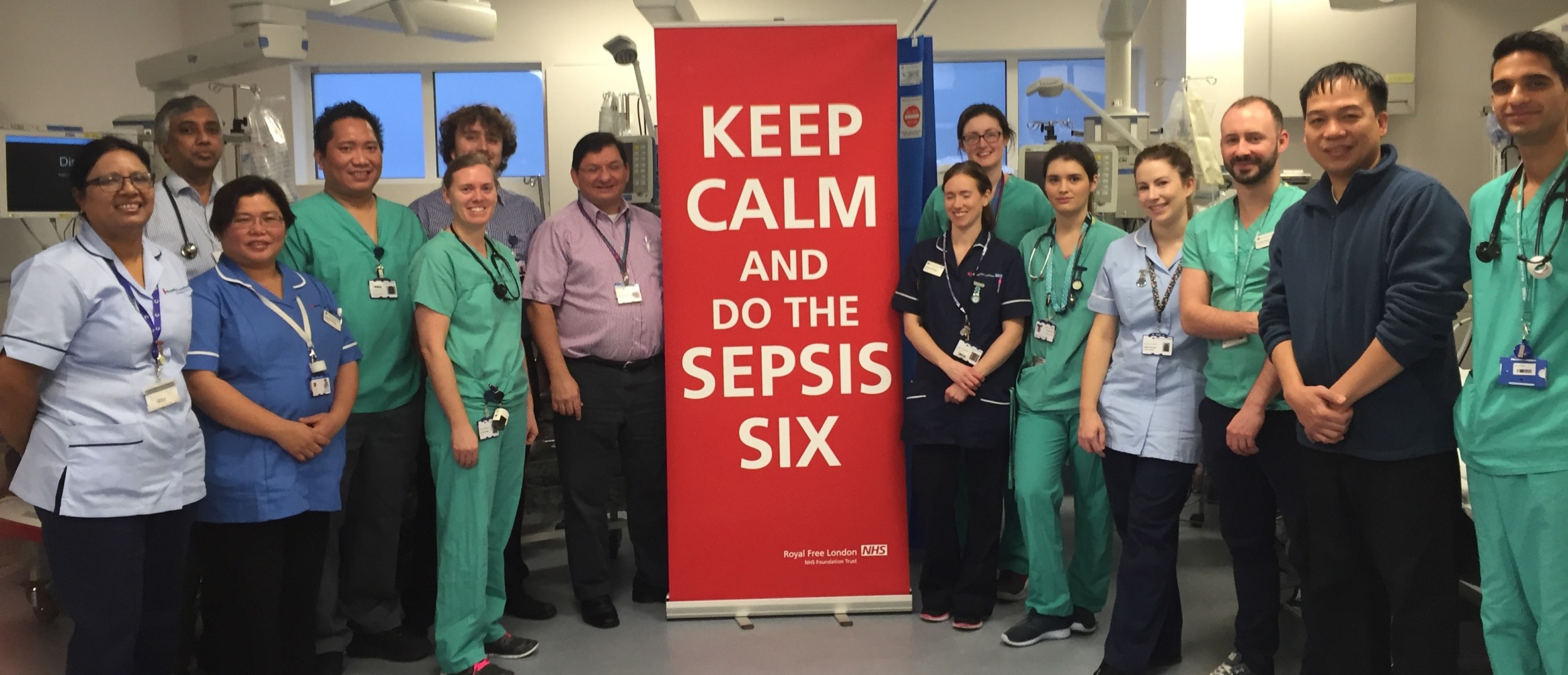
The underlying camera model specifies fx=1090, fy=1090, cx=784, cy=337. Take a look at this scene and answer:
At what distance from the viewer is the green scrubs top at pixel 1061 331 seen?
3.22 metres

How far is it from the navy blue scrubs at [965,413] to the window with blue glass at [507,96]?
528 centimetres

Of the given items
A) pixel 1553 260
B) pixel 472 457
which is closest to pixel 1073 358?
pixel 1553 260

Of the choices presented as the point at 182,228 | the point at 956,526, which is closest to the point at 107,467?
the point at 182,228

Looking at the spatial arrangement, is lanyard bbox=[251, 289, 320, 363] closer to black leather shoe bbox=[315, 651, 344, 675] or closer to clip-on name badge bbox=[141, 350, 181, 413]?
clip-on name badge bbox=[141, 350, 181, 413]

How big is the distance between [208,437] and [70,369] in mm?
370

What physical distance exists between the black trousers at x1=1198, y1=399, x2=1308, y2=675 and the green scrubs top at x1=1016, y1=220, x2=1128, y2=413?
451 mm

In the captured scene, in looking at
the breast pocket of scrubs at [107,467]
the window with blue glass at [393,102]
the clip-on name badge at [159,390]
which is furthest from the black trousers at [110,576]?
the window with blue glass at [393,102]

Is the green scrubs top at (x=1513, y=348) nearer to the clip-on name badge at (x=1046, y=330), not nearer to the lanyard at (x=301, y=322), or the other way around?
the clip-on name badge at (x=1046, y=330)

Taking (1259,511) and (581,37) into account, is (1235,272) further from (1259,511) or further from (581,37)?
(581,37)

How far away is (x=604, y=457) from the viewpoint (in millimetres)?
3553

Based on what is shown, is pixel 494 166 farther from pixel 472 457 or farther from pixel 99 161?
pixel 99 161

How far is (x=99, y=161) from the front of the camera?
2.41 metres

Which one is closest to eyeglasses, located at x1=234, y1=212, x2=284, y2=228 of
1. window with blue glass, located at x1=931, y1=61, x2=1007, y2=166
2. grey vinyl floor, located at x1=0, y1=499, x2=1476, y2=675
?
grey vinyl floor, located at x1=0, y1=499, x2=1476, y2=675

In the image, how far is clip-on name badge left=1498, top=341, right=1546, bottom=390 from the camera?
196cm
